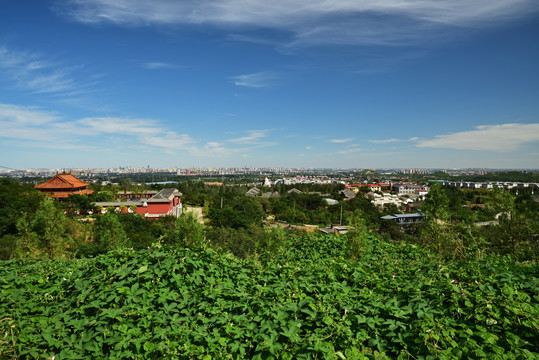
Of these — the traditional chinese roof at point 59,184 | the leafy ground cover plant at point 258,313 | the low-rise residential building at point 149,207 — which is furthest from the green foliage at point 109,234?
the traditional chinese roof at point 59,184

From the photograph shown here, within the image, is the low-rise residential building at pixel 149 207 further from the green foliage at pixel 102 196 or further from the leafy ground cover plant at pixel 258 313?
the leafy ground cover plant at pixel 258 313

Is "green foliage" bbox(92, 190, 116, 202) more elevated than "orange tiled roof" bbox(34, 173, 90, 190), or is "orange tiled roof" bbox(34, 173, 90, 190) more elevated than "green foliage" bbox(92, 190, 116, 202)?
"orange tiled roof" bbox(34, 173, 90, 190)

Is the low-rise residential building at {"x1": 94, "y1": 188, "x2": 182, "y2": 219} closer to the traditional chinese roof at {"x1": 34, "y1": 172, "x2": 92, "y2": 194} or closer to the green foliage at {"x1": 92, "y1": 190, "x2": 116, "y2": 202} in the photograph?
the green foliage at {"x1": 92, "y1": 190, "x2": 116, "y2": 202}

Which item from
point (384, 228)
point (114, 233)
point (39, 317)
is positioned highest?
point (39, 317)

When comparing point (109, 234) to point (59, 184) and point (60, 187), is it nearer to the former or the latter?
point (60, 187)

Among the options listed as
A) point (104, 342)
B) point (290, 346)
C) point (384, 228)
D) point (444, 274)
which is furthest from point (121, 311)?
point (384, 228)

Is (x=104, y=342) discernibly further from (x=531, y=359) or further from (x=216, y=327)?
(x=531, y=359)

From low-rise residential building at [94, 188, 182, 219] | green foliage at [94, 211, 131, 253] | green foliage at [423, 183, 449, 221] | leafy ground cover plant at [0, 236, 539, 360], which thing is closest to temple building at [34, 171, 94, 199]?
low-rise residential building at [94, 188, 182, 219]

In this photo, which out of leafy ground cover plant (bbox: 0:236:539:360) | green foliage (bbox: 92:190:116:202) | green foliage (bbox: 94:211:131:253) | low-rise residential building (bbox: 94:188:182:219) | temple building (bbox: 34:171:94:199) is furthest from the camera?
green foliage (bbox: 92:190:116:202)
